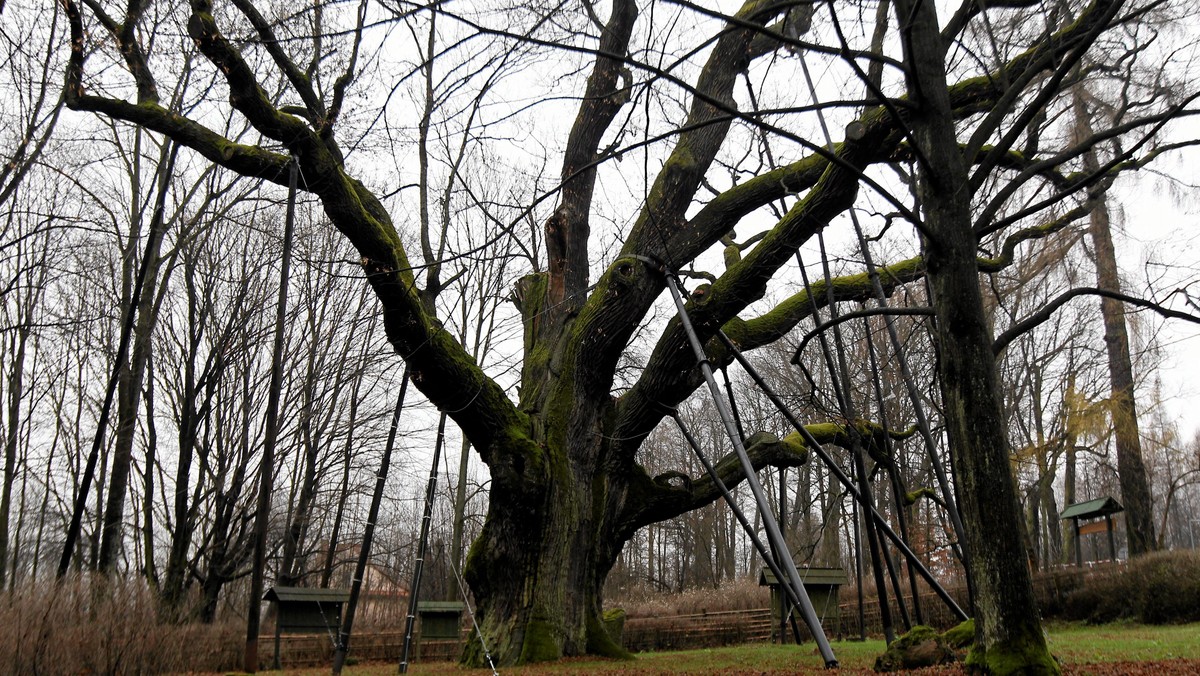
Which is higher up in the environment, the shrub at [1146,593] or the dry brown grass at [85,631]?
the dry brown grass at [85,631]

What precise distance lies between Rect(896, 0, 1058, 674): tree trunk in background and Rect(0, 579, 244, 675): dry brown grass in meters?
6.01

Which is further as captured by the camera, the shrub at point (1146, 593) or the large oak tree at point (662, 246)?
the shrub at point (1146, 593)

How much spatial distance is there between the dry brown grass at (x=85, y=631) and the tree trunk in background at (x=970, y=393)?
601 centimetres

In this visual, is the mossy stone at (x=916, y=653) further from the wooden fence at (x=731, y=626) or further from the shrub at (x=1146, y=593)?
the shrub at (x=1146, y=593)

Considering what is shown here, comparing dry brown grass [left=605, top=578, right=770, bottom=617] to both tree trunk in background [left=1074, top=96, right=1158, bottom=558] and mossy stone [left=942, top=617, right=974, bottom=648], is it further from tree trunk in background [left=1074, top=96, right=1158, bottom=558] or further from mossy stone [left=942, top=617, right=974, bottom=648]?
mossy stone [left=942, top=617, right=974, bottom=648]

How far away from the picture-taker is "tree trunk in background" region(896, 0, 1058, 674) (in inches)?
146

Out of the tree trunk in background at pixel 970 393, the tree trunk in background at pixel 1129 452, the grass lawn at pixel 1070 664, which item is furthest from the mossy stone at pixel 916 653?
the tree trunk in background at pixel 1129 452

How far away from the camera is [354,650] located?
12.0 metres

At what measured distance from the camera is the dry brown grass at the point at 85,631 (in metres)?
5.29

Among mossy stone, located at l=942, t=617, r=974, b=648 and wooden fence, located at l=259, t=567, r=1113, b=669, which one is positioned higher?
mossy stone, located at l=942, t=617, r=974, b=648

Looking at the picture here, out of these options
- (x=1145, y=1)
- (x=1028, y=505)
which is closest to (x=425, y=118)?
(x=1145, y=1)

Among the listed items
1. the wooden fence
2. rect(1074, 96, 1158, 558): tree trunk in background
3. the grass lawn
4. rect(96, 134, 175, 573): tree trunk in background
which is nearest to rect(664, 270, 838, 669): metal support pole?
the grass lawn

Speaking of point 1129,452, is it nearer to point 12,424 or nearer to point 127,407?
point 127,407

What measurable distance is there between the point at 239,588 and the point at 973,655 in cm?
2122
